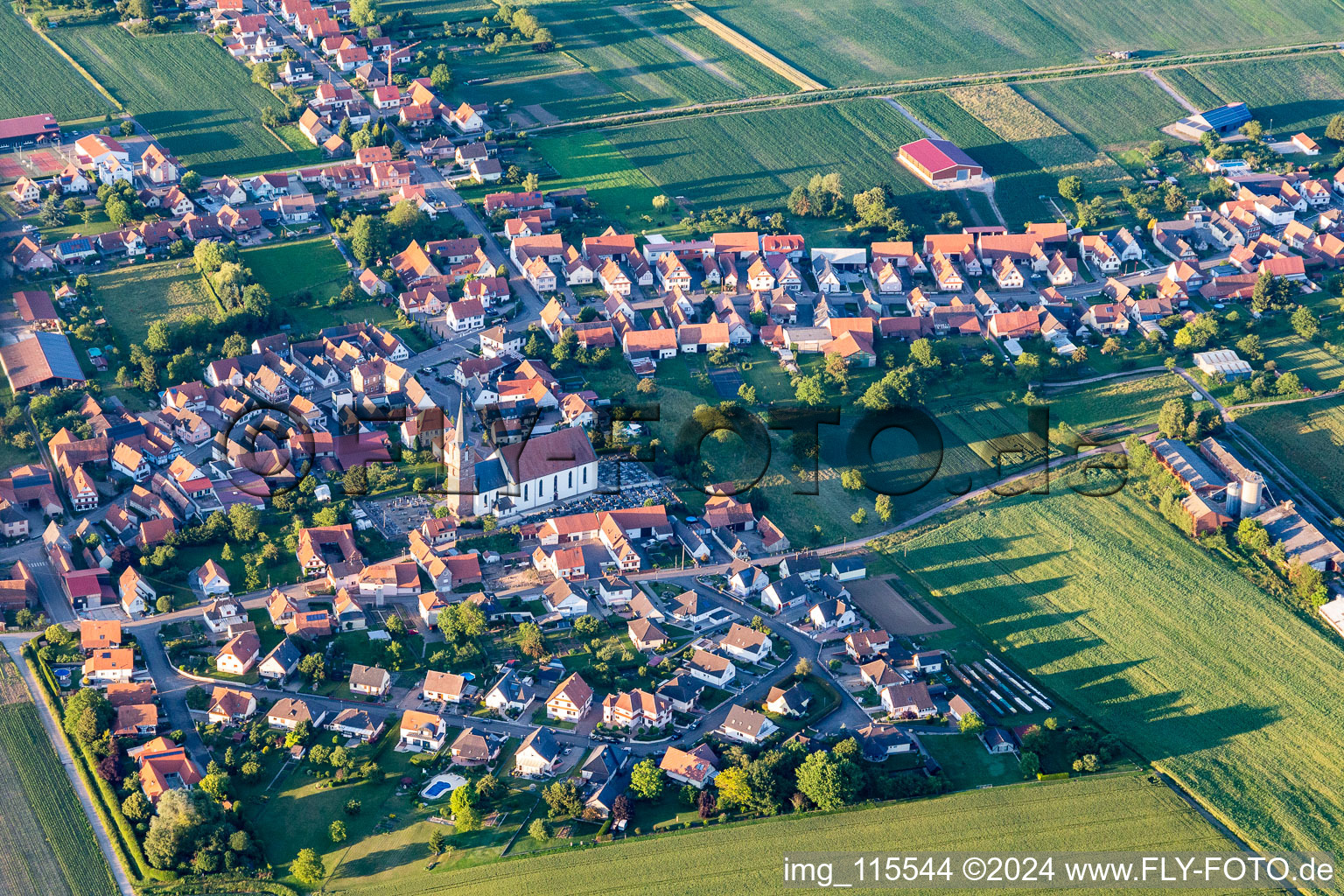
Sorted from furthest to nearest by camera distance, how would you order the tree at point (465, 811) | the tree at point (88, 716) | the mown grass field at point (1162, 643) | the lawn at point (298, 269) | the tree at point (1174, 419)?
1. the lawn at point (298, 269)
2. the tree at point (1174, 419)
3. the mown grass field at point (1162, 643)
4. the tree at point (88, 716)
5. the tree at point (465, 811)

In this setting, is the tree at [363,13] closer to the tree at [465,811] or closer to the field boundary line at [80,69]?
the field boundary line at [80,69]

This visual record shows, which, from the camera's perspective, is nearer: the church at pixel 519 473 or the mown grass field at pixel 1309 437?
the church at pixel 519 473

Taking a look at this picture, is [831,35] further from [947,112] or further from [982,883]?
[982,883]

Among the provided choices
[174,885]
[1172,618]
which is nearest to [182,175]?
[174,885]

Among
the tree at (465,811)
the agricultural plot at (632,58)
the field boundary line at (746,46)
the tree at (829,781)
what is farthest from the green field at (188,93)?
the tree at (829,781)

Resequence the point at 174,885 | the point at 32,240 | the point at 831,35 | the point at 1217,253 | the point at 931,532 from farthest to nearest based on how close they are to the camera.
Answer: the point at 831,35 → the point at 1217,253 → the point at 32,240 → the point at 931,532 → the point at 174,885

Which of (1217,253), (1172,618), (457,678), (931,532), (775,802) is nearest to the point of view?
(775,802)

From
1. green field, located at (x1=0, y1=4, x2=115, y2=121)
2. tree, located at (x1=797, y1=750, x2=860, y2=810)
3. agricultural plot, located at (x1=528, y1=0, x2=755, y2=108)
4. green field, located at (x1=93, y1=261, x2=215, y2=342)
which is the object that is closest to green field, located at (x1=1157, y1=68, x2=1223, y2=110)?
agricultural plot, located at (x1=528, y1=0, x2=755, y2=108)
